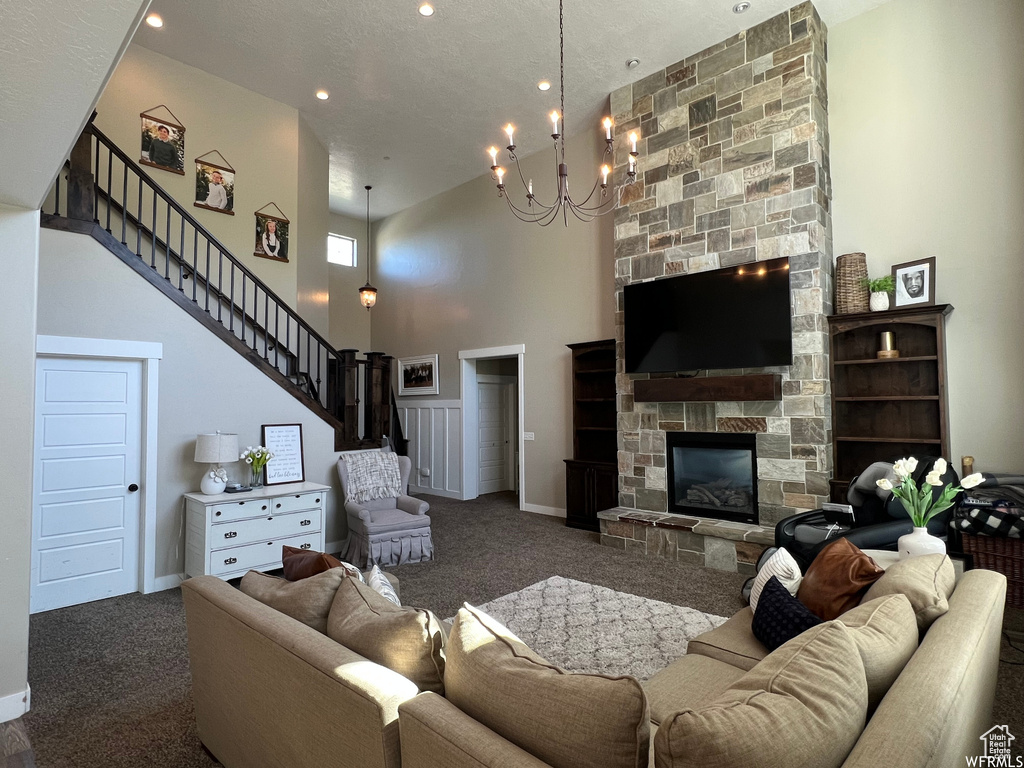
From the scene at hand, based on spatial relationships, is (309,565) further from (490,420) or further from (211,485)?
(490,420)

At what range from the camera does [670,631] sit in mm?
3562

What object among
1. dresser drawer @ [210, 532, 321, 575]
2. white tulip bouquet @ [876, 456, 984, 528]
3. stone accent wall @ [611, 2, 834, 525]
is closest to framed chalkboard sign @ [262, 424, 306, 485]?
dresser drawer @ [210, 532, 321, 575]

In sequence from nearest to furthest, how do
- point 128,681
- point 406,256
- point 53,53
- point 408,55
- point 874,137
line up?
point 53,53
point 128,681
point 874,137
point 408,55
point 406,256

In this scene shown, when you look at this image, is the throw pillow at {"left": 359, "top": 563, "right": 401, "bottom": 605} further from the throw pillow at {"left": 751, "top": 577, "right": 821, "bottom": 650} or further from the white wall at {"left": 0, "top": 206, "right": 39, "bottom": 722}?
the white wall at {"left": 0, "top": 206, "right": 39, "bottom": 722}

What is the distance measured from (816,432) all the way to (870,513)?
1033 mm

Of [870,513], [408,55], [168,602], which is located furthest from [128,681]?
[408,55]

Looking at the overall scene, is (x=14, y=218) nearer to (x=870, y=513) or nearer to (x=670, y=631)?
(x=670, y=631)

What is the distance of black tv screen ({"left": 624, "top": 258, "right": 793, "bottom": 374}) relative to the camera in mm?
5043

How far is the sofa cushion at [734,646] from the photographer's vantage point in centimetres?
216

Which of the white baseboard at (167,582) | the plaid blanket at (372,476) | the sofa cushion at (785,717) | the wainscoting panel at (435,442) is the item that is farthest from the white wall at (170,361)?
the sofa cushion at (785,717)

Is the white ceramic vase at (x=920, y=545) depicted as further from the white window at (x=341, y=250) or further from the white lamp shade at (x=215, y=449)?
the white window at (x=341, y=250)

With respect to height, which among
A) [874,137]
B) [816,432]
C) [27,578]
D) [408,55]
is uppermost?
[408,55]

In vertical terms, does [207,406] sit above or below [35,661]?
above

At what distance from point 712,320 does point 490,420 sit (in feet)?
14.5
